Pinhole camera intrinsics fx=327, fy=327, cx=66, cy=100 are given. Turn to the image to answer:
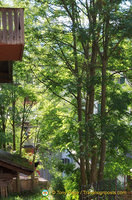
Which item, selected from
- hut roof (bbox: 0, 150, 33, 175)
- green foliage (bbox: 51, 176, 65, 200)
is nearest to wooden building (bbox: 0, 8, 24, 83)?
hut roof (bbox: 0, 150, 33, 175)

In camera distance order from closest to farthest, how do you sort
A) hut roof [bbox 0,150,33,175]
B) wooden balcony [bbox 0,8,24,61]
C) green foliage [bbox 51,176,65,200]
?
wooden balcony [bbox 0,8,24,61] < hut roof [bbox 0,150,33,175] < green foliage [bbox 51,176,65,200]

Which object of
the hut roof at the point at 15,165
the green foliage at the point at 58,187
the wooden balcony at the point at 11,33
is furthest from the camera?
the green foliage at the point at 58,187

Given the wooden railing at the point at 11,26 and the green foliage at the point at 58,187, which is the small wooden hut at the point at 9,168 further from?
the green foliage at the point at 58,187

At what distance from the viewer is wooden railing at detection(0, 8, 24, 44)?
3.53 meters

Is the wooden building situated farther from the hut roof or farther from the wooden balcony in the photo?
the hut roof

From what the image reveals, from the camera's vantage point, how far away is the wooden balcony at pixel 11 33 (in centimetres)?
352

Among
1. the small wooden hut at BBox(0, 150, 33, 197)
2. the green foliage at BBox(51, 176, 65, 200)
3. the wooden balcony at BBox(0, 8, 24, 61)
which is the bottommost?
the green foliage at BBox(51, 176, 65, 200)

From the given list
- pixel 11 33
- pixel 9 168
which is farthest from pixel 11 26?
pixel 9 168

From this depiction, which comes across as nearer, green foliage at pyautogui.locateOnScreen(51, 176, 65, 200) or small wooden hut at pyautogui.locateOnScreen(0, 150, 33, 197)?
small wooden hut at pyautogui.locateOnScreen(0, 150, 33, 197)

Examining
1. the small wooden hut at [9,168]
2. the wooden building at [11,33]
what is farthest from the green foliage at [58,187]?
the wooden building at [11,33]

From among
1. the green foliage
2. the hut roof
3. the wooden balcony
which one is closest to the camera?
the wooden balcony

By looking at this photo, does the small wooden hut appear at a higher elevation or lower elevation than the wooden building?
lower

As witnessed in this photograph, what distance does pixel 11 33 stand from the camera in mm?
3582

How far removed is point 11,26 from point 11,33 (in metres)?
0.12
